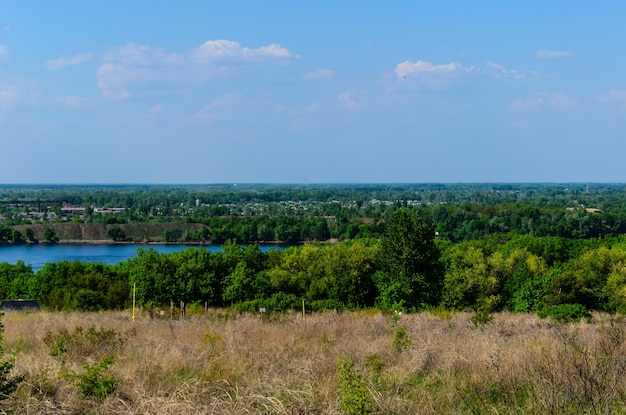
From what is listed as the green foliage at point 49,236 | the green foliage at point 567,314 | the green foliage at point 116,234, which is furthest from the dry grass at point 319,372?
the green foliage at point 116,234

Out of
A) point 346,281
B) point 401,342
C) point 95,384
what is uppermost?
point 95,384

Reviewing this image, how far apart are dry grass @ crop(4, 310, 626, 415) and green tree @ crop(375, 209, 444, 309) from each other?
563 inches

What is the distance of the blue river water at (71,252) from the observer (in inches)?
2416

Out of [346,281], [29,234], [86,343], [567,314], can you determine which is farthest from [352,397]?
[29,234]

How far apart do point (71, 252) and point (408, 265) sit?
5485cm

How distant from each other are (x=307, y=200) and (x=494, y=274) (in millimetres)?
143773

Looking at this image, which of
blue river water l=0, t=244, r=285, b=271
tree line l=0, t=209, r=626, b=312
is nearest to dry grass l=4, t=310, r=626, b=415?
tree line l=0, t=209, r=626, b=312

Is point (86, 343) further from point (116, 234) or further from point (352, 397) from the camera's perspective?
point (116, 234)

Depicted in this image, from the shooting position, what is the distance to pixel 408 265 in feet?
84.1

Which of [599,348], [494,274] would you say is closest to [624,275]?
[494,274]

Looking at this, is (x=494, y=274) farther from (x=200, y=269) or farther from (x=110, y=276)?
(x=110, y=276)

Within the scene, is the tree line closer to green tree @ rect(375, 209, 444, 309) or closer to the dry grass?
green tree @ rect(375, 209, 444, 309)

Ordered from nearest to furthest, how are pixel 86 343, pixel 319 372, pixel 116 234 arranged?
pixel 319 372 → pixel 86 343 → pixel 116 234

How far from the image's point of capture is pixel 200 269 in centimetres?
2569
